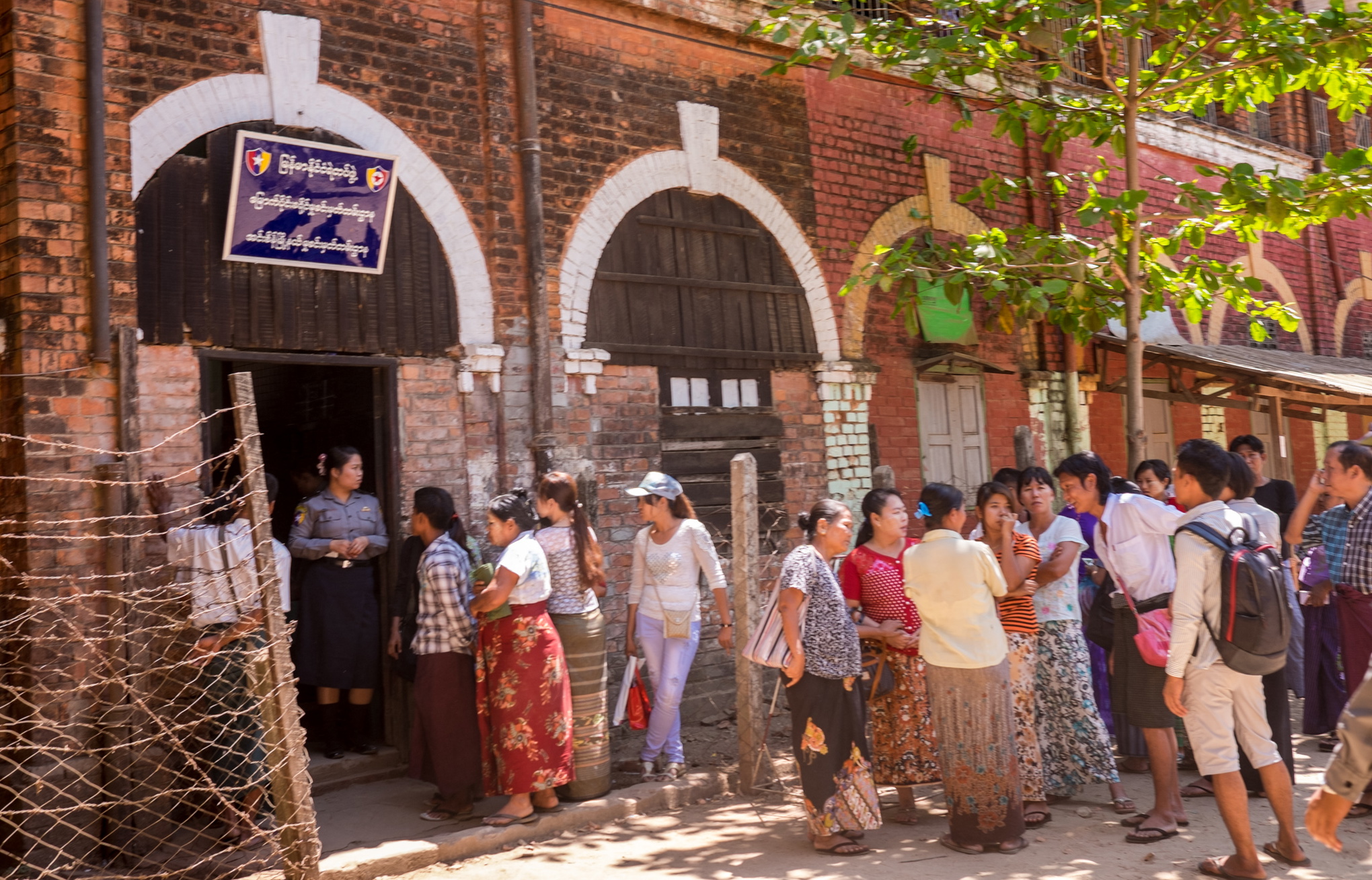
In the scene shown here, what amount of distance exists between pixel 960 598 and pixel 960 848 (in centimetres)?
116

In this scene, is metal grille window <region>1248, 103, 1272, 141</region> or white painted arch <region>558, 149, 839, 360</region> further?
metal grille window <region>1248, 103, 1272, 141</region>

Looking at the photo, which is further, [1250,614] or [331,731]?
[331,731]

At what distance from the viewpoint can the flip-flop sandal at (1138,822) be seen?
5102 mm

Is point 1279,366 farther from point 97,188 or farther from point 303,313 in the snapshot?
point 97,188

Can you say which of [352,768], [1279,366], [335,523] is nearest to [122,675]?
[335,523]

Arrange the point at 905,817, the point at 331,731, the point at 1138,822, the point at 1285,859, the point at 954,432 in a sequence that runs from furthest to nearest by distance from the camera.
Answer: the point at 954,432 → the point at 331,731 → the point at 905,817 → the point at 1138,822 → the point at 1285,859

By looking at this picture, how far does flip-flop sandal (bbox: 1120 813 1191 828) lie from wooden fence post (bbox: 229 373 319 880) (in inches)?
143

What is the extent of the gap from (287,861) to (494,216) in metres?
4.12

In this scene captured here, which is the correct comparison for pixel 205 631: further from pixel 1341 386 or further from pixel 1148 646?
pixel 1341 386

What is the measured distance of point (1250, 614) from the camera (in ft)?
13.8

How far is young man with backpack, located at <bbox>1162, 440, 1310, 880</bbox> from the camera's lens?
4.25 meters

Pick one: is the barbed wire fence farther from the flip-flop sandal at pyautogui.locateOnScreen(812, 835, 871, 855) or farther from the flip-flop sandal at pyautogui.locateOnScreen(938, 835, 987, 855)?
the flip-flop sandal at pyautogui.locateOnScreen(938, 835, 987, 855)

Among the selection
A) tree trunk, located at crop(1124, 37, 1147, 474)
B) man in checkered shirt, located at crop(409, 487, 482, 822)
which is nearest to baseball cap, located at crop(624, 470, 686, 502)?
man in checkered shirt, located at crop(409, 487, 482, 822)

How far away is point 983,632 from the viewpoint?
4.88 m
